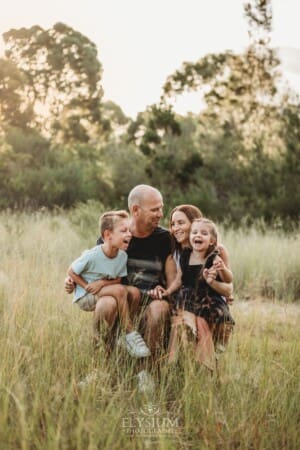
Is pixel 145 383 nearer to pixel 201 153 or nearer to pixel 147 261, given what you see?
pixel 147 261

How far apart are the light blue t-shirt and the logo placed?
0.97 meters

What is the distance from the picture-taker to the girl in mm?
3836

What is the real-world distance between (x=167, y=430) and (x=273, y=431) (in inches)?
22.9

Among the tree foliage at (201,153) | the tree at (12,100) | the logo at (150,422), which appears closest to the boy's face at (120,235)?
the logo at (150,422)

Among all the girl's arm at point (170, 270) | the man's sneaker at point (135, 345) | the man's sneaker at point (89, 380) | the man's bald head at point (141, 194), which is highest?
the man's bald head at point (141, 194)

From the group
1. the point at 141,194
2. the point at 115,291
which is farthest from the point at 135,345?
the point at 141,194

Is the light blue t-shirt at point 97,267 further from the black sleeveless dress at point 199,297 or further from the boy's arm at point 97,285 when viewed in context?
the black sleeveless dress at point 199,297

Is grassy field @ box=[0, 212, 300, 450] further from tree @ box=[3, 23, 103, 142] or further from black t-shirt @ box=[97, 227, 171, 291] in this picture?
tree @ box=[3, 23, 103, 142]

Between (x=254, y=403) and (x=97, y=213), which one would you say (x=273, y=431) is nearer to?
(x=254, y=403)

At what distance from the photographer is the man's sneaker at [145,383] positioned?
11.6 feet

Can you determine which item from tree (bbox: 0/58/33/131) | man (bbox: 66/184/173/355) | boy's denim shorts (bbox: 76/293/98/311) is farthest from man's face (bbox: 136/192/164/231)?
tree (bbox: 0/58/33/131)

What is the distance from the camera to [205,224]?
3.99 m

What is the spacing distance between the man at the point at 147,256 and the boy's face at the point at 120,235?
20 centimetres

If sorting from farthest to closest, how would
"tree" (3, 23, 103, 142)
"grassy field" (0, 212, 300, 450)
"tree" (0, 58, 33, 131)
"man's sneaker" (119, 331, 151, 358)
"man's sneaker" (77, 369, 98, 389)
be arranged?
"tree" (3, 23, 103, 142)
"tree" (0, 58, 33, 131)
"man's sneaker" (119, 331, 151, 358)
"man's sneaker" (77, 369, 98, 389)
"grassy field" (0, 212, 300, 450)
